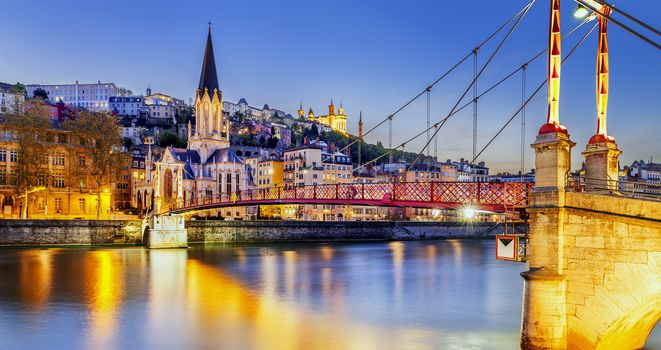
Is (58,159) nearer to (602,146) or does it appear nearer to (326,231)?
(326,231)

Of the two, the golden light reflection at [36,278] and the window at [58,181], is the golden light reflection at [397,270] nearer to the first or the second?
the golden light reflection at [36,278]

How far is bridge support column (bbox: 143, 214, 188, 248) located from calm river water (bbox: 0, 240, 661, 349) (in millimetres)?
6998

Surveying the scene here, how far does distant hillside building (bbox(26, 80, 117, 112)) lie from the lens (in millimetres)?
181625

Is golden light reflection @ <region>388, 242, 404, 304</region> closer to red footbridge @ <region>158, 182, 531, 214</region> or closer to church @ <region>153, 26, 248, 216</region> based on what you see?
red footbridge @ <region>158, 182, 531, 214</region>

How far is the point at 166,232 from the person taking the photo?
5269 cm

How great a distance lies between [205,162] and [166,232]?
48.8m

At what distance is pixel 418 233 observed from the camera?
80062 mm

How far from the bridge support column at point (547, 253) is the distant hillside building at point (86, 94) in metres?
183

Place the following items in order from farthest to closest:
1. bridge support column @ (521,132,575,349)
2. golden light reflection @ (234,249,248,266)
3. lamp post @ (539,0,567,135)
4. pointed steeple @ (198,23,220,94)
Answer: pointed steeple @ (198,23,220,94) → golden light reflection @ (234,249,248,266) → lamp post @ (539,0,567,135) → bridge support column @ (521,132,575,349)

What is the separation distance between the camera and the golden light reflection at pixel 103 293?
18938mm

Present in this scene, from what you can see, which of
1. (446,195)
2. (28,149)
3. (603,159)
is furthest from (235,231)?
(603,159)

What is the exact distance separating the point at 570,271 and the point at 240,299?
17.6m

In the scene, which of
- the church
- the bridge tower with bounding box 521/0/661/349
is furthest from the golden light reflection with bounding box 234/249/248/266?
the church

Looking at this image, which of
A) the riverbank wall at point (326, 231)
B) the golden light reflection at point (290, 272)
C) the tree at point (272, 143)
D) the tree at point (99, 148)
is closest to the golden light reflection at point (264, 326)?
the golden light reflection at point (290, 272)
